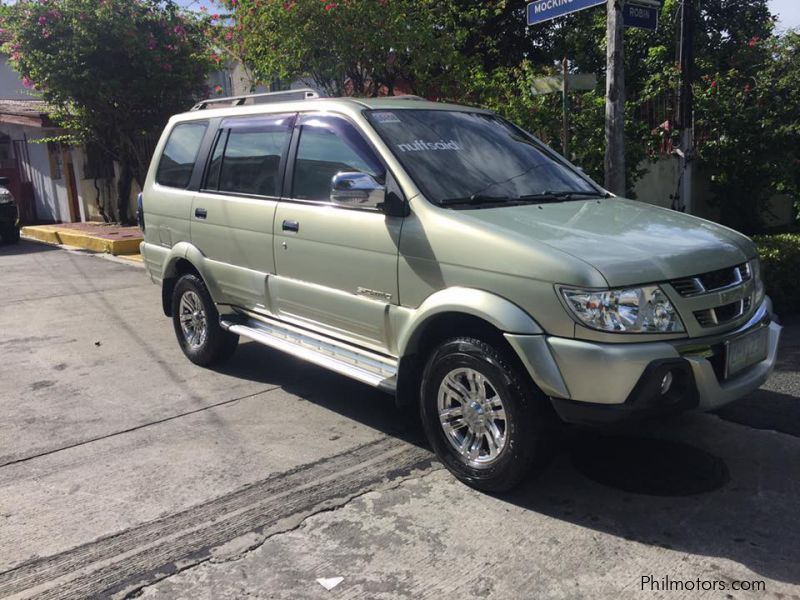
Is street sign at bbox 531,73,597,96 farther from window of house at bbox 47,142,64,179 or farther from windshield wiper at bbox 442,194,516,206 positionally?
window of house at bbox 47,142,64,179

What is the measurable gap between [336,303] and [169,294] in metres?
2.45

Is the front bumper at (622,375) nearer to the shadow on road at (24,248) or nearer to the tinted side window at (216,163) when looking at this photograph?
the tinted side window at (216,163)

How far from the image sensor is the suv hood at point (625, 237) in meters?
3.30

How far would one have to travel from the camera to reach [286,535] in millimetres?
3418

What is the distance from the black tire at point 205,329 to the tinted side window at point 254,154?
87 centimetres

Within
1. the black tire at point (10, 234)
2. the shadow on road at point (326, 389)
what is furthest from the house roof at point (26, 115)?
the shadow on road at point (326, 389)

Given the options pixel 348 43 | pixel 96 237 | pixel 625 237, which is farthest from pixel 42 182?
pixel 625 237

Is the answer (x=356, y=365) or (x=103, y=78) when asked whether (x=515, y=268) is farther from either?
(x=103, y=78)

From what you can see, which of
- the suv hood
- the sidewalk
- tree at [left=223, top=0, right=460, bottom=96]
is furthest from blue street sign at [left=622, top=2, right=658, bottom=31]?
the sidewalk

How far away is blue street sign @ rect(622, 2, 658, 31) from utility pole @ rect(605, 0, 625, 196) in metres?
0.06

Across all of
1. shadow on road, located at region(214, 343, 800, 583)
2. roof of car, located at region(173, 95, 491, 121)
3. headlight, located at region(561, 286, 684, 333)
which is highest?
roof of car, located at region(173, 95, 491, 121)

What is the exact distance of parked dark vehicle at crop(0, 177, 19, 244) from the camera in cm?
1488

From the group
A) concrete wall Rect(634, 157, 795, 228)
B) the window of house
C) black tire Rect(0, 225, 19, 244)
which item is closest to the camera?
concrete wall Rect(634, 157, 795, 228)

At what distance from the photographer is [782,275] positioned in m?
6.85
